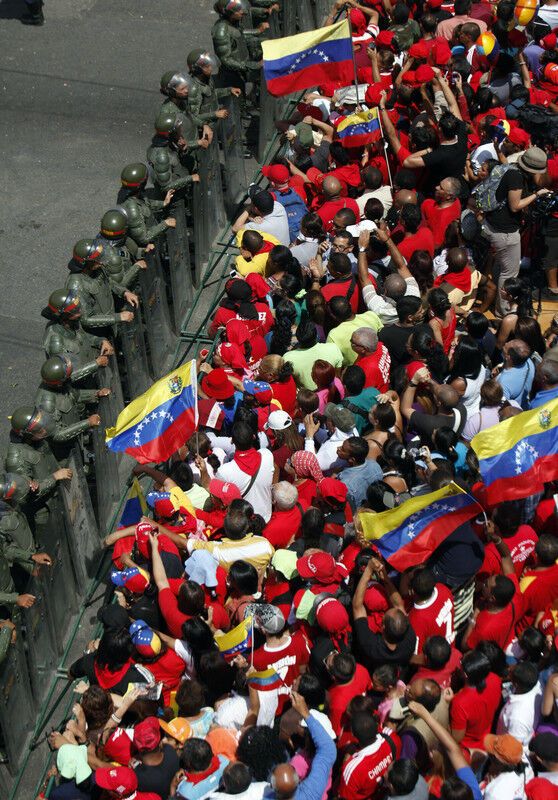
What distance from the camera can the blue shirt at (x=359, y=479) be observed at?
9.65 meters

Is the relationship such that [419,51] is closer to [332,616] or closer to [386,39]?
[386,39]

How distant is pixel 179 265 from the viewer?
43.1 feet

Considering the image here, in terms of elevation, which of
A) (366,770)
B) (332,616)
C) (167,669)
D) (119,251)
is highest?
(119,251)

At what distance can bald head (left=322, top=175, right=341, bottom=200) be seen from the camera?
1251 cm

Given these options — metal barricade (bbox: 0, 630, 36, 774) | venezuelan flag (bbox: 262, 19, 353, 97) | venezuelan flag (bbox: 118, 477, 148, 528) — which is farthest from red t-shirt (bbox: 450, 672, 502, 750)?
venezuelan flag (bbox: 262, 19, 353, 97)

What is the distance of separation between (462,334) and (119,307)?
3.72 meters

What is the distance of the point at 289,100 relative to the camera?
16266 mm

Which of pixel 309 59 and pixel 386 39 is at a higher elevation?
pixel 309 59

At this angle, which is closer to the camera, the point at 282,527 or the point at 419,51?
the point at 282,527

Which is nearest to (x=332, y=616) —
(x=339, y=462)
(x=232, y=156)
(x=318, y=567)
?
(x=318, y=567)

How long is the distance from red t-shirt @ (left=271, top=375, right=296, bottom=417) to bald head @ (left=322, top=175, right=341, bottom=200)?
272cm

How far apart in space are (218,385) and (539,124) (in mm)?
5484

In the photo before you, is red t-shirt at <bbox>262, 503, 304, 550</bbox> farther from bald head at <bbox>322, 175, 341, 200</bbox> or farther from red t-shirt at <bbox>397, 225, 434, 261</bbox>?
bald head at <bbox>322, 175, 341, 200</bbox>

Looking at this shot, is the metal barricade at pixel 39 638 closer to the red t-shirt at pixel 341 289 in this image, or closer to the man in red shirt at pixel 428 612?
the man in red shirt at pixel 428 612
